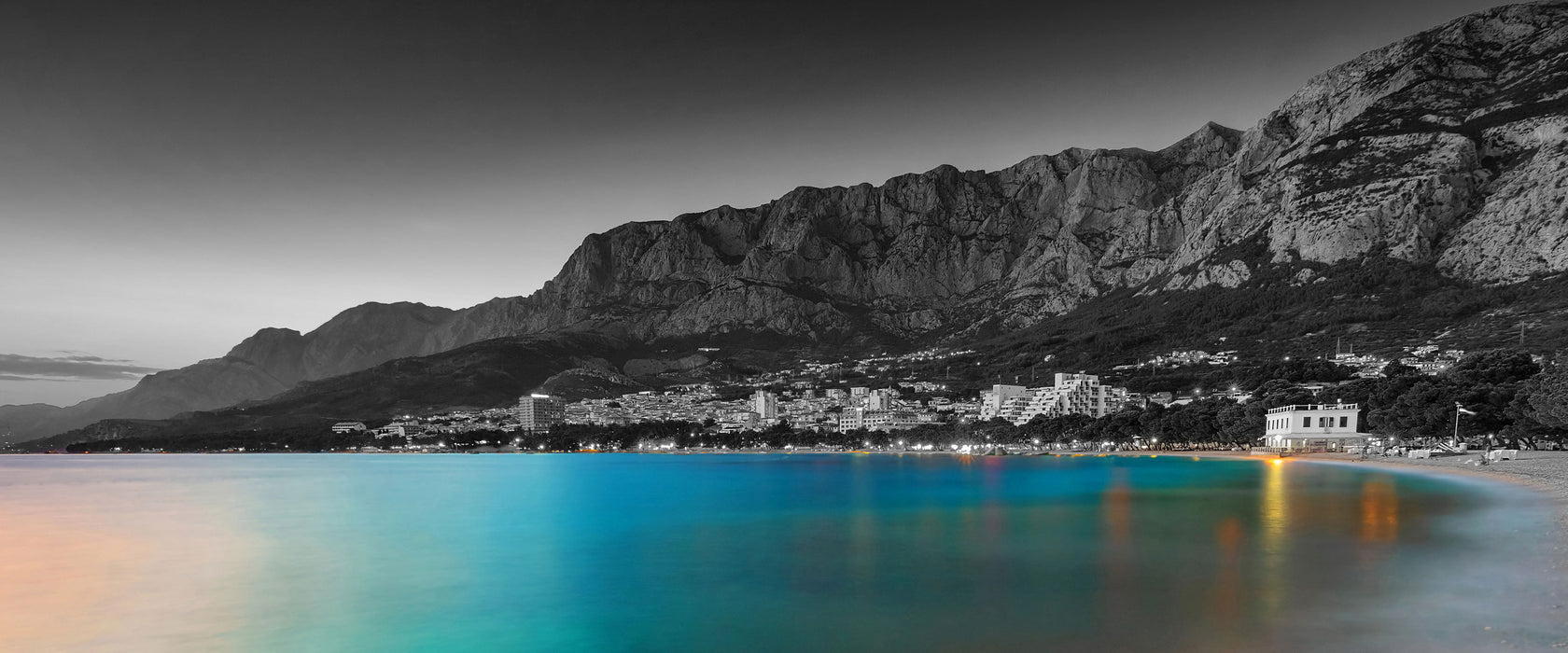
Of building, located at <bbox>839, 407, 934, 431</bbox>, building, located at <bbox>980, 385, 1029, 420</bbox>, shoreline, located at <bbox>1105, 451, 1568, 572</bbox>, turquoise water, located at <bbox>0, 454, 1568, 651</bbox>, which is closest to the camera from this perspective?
turquoise water, located at <bbox>0, 454, 1568, 651</bbox>

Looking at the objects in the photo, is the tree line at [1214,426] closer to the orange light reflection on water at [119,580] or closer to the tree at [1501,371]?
the tree at [1501,371]

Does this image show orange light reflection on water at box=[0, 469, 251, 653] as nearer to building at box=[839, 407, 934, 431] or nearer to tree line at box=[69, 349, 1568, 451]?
tree line at box=[69, 349, 1568, 451]

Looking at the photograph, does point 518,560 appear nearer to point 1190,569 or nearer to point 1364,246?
point 1190,569

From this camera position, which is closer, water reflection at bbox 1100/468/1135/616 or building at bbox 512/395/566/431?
water reflection at bbox 1100/468/1135/616

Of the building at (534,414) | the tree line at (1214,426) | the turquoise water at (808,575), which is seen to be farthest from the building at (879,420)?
the turquoise water at (808,575)

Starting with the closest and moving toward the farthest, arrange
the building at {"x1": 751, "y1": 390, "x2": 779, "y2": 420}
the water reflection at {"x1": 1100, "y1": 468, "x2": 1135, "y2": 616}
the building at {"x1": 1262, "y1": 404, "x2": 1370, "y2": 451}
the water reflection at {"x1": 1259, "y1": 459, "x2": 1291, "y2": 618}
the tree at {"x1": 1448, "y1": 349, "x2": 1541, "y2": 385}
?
the water reflection at {"x1": 1259, "y1": 459, "x2": 1291, "y2": 618} → the water reflection at {"x1": 1100, "y1": 468, "x2": 1135, "y2": 616} → the tree at {"x1": 1448, "y1": 349, "x2": 1541, "y2": 385} → the building at {"x1": 1262, "y1": 404, "x2": 1370, "y2": 451} → the building at {"x1": 751, "y1": 390, "x2": 779, "y2": 420}

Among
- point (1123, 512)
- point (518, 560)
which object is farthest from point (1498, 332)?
point (518, 560)

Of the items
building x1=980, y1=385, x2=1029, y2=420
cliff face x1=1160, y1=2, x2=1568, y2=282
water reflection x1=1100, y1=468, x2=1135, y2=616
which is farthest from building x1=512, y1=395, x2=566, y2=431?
water reflection x1=1100, y1=468, x2=1135, y2=616
